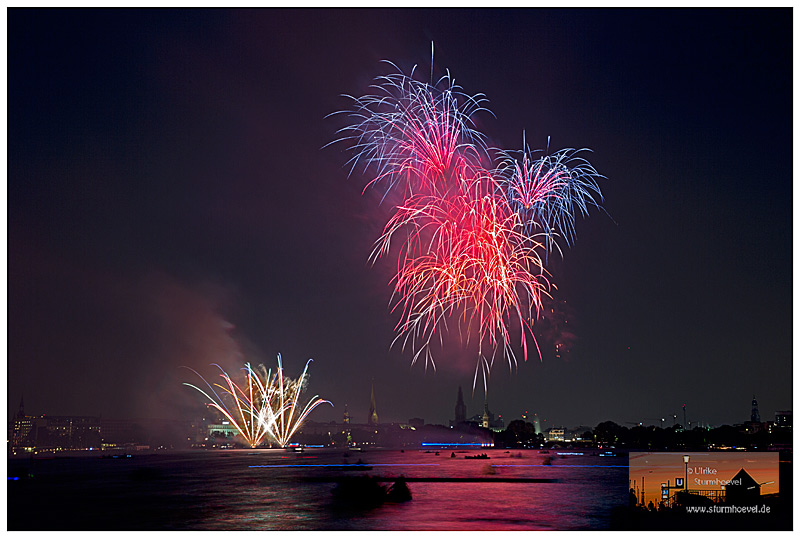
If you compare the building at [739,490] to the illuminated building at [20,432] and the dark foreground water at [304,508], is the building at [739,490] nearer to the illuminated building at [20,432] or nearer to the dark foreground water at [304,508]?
the dark foreground water at [304,508]

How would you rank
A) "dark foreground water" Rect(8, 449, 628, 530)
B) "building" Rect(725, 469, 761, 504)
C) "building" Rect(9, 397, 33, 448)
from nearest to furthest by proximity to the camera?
1. "building" Rect(725, 469, 761, 504)
2. "dark foreground water" Rect(8, 449, 628, 530)
3. "building" Rect(9, 397, 33, 448)

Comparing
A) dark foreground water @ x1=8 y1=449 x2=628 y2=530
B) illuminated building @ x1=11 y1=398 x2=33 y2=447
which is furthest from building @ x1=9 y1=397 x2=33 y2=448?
dark foreground water @ x1=8 y1=449 x2=628 y2=530

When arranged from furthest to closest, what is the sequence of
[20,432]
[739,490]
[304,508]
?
[20,432] → [304,508] → [739,490]

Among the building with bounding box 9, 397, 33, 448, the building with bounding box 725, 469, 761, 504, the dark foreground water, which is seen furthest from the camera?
the building with bounding box 9, 397, 33, 448

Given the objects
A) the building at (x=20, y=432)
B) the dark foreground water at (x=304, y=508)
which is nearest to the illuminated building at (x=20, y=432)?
the building at (x=20, y=432)

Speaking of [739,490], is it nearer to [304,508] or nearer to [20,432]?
[304,508]

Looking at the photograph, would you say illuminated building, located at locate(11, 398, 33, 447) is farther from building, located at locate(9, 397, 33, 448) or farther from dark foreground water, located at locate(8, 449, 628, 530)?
dark foreground water, located at locate(8, 449, 628, 530)

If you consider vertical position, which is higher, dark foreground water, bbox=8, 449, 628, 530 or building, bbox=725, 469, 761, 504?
building, bbox=725, 469, 761, 504

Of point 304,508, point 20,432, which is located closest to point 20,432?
point 20,432

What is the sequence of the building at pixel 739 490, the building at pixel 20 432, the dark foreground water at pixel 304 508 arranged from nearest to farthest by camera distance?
1. the building at pixel 739 490
2. the dark foreground water at pixel 304 508
3. the building at pixel 20 432

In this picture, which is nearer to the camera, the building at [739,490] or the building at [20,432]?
the building at [739,490]

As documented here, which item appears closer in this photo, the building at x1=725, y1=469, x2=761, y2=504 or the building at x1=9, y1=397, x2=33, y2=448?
the building at x1=725, y1=469, x2=761, y2=504

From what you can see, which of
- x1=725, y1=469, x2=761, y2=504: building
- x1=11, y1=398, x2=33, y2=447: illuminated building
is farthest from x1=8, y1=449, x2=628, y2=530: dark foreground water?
x1=11, y1=398, x2=33, y2=447: illuminated building

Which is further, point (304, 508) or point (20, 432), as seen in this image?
point (20, 432)
